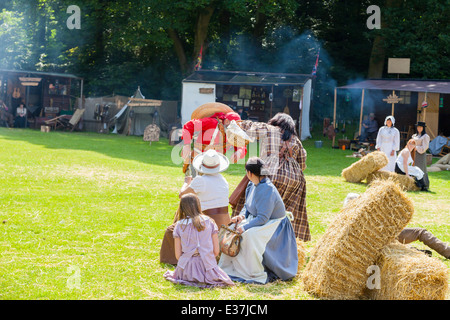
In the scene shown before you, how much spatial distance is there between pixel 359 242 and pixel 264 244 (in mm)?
1142

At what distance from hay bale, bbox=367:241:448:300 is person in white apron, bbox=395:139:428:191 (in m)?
8.76

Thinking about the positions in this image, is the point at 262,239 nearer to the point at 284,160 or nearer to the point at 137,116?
the point at 284,160

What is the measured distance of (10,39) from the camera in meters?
41.6

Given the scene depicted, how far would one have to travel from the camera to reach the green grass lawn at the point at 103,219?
6016 mm

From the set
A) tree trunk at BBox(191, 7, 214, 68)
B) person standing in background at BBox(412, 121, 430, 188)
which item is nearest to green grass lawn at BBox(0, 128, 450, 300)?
person standing in background at BBox(412, 121, 430, 188)

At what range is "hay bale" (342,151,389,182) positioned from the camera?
14641 mm

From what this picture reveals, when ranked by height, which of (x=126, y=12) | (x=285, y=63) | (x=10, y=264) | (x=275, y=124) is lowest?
(x=10, y=264)

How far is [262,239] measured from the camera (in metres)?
6.55

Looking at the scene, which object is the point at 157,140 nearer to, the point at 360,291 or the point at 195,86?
the point at 195,86

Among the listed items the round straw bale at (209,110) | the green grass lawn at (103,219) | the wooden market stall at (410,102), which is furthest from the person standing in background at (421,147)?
the wooden market stall at (410,102)

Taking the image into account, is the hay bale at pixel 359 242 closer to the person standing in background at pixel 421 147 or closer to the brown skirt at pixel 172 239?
the brown skirt at pixel 172 239

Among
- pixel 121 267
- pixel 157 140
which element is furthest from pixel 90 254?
pixel 157 140

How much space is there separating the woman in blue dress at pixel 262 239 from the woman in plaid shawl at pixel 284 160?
3.61 ft
